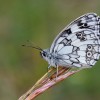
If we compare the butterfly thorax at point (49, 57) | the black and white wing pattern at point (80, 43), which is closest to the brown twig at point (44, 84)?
the butterfly thorax at point (49, 57)

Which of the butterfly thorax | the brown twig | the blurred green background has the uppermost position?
the brown twig

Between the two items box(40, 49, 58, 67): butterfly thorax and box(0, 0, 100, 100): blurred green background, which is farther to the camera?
box(0, 0, 100, 100): blurred green background

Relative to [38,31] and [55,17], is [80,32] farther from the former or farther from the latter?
[55,17]

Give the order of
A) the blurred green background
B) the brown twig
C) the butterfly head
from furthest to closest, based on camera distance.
Result: the blurred green background
the butterfly head
the brown twig

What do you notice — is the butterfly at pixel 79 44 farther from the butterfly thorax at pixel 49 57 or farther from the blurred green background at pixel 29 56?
the blurred green background at pixel 29 56

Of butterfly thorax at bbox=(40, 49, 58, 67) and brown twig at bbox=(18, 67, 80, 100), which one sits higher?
brown twig at bbox=(18, 67, 80, 100)

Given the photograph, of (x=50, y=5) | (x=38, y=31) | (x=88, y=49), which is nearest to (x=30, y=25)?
(x=38, y=31)

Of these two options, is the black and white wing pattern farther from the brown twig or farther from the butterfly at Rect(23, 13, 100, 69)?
the brown twig

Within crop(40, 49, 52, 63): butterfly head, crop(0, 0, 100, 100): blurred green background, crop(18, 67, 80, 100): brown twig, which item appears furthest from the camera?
crop(0, 0, 100, 100): blurred green background

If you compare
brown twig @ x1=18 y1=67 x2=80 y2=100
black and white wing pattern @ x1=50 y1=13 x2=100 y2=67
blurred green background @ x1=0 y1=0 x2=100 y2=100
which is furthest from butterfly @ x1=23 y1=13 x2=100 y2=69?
blurred green background @ x1=0 y1=0 x2=100 y2=100
